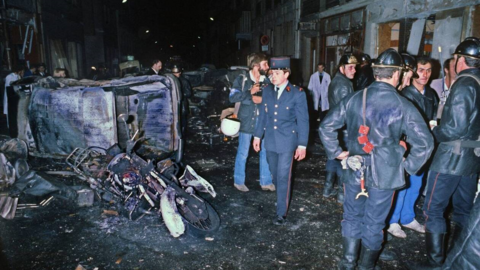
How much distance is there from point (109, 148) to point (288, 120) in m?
2.84

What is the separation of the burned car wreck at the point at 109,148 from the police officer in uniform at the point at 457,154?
2551 mm

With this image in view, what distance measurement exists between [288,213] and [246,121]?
163 cm

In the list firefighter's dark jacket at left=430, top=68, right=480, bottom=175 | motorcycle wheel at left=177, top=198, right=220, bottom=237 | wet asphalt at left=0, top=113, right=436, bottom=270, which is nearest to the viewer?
firefighter's dark jacket at left=430, top=68, right=480, bottom=175

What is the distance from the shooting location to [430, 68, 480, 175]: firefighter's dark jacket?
10.4ft

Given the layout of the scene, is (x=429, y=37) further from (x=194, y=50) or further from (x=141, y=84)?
(x=194, y=50)

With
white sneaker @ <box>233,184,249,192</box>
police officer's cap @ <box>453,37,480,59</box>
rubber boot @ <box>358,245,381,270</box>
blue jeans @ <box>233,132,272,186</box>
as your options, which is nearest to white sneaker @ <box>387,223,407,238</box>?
rubber boot @ <box>358,245,381,270</box>

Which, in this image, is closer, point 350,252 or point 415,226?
point 350,252

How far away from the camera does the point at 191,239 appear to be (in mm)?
4211

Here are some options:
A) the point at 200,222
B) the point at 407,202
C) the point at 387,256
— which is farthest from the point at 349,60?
the point at 200,222

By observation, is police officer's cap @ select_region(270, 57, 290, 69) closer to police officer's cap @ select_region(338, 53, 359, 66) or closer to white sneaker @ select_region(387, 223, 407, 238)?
police officer's cap @ select_region(338, 53, 359, 66)

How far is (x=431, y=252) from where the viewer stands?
3.52m

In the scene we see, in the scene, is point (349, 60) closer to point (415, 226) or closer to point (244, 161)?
point (244, 161)

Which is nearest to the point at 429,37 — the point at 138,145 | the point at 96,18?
the point at 138,145

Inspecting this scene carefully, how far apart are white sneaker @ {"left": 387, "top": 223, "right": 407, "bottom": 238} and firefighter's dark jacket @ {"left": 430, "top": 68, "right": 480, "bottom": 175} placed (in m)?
1.23
